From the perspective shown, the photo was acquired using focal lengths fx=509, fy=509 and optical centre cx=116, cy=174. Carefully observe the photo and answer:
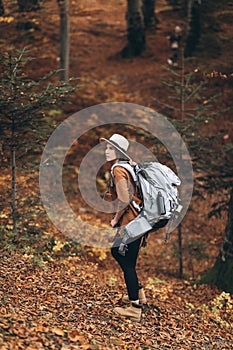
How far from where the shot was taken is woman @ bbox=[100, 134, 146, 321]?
7070 millimetres

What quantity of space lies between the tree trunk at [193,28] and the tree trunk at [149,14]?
4.02 m

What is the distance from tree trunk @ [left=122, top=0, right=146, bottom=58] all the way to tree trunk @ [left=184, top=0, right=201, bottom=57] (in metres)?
2.32

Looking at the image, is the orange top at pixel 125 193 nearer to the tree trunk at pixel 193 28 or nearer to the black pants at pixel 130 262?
the black pants at pixel 130 262

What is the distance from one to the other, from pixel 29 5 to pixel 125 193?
13.2m

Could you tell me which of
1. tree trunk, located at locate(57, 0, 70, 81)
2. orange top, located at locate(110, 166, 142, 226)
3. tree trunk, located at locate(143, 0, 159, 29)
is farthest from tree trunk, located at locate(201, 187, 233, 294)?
tree trunk, located at locate(143, 0, 159, 29)

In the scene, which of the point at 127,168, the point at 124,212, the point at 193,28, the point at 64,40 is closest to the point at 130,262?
the point at 124,212

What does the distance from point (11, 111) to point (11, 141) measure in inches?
27.2

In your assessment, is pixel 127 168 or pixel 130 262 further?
pixel 130 262

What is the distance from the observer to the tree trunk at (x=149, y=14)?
88.6 ft

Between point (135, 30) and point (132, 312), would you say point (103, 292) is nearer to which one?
point (132, 312)

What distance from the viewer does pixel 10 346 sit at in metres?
5.68

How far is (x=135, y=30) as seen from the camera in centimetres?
2425

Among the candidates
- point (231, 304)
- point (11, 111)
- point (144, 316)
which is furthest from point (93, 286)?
point (11, 111)

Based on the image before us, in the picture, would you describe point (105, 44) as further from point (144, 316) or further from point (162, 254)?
point (144, 316)
